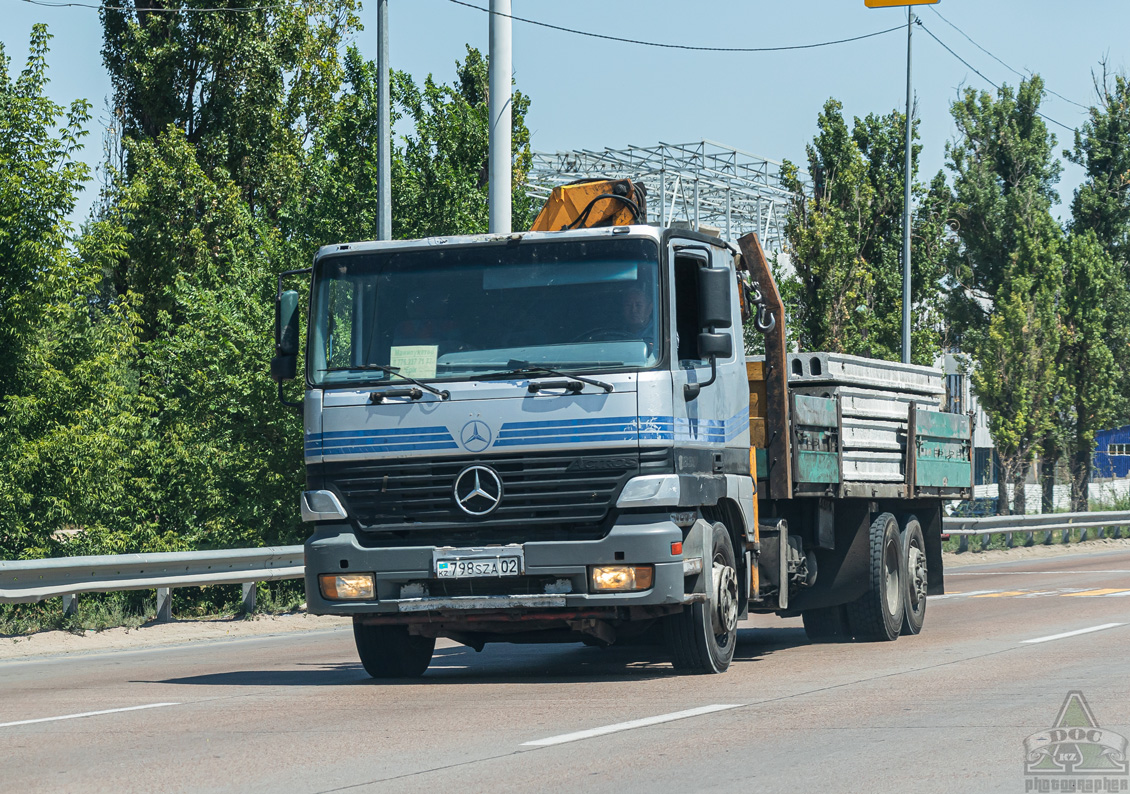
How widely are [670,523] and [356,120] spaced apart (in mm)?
15851

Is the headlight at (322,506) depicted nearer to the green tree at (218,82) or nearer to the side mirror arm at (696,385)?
the side mirror arm at (696,385)

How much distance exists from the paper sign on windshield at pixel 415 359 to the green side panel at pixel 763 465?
128 inches

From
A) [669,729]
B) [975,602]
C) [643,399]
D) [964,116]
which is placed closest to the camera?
[669,729]

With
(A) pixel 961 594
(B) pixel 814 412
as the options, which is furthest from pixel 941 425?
(A) pixel 961 594

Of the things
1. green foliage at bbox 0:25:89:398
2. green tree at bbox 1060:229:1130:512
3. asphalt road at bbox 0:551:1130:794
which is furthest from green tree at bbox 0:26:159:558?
green tree at bbox 1060:229:1130:512

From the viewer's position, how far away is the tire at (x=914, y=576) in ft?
49.1

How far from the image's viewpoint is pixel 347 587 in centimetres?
1026

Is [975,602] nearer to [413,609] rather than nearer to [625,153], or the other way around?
[413,609]

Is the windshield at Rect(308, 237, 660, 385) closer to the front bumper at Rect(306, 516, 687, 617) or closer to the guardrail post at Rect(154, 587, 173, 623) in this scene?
the front bumper at Rect(306, 516, 687, 617)

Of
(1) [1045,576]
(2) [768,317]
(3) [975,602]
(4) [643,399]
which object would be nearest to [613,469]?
(4) [643,399]

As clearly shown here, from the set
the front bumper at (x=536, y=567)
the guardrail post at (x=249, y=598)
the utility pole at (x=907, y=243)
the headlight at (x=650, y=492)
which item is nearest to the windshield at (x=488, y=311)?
the headlight at (x=650, y=492)

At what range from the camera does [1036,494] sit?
186ft

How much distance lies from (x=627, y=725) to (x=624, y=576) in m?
1.77

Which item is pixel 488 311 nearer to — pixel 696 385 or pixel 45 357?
pixel 696 385
